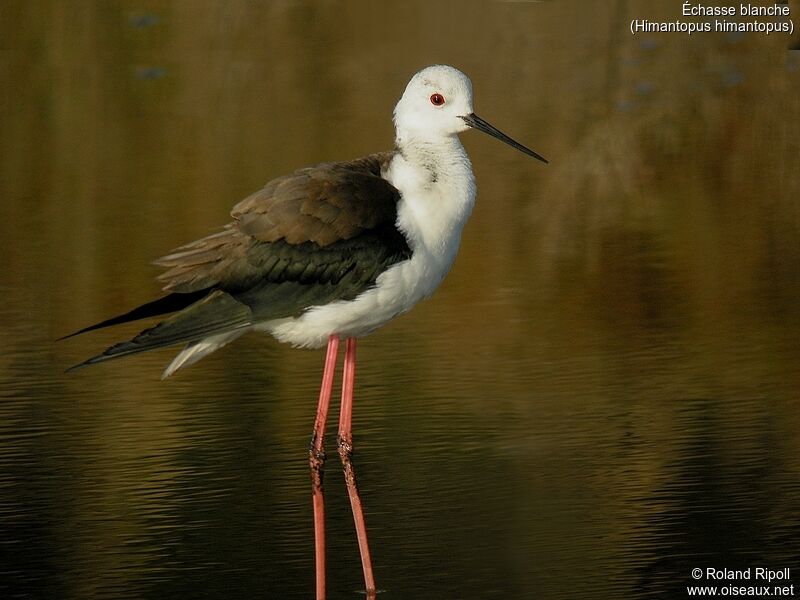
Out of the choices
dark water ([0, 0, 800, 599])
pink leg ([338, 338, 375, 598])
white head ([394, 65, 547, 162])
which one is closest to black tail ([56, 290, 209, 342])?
dark water ([0, 0, 800, 599])

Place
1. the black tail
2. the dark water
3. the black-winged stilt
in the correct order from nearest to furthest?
1. the dark water
2. the black tail
3. the black-winged stilt

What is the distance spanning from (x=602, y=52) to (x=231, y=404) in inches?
421

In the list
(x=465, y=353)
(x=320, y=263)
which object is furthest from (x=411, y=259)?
(x=465, y=353)

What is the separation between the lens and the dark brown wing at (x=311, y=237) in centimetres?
730

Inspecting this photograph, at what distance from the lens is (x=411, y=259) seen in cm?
734

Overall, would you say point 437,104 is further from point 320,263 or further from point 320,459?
point 320,459

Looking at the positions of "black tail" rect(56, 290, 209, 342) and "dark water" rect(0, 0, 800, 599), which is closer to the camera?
"dark water" rect(0, 0, 800, 599)

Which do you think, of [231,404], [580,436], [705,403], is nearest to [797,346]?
[705,403]

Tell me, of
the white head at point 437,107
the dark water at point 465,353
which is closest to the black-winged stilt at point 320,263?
the white head at point 437,107

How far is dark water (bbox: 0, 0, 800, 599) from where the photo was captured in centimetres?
624

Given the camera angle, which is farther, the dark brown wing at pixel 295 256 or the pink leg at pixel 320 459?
the dark brown wing at pixel 295 256

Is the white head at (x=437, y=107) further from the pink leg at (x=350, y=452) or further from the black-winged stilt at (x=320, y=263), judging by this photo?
the pink leg at (x=350, y=452)

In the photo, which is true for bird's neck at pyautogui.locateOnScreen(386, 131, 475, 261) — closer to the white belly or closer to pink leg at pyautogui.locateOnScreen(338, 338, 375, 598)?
the white belly

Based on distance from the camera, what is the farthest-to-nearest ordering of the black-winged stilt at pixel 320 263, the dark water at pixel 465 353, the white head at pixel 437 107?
the white head at pixel 437 107 < the black-winged stilt at pixel 320 263 < the dark water at pixel 465 353
